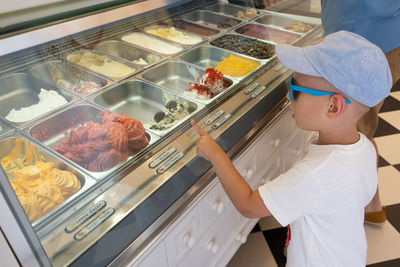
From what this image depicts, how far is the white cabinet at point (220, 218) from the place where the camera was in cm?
120

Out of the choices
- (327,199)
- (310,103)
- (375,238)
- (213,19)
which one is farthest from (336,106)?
(375,238)

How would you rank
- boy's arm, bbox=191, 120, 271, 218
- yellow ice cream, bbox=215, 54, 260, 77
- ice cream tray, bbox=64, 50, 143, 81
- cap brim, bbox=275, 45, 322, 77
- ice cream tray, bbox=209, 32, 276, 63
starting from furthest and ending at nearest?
1. ice cream tray, bbox=209, 32, 276, 63
2. yellow ice cream, bbox=215, 54, 260, 77
3. ice cream tray, bbox=64, 50, 143, 81
4. boy's arm, bbox=191, 120, 271, 218
5. cap brim, bbox=275, 45, 322, 77

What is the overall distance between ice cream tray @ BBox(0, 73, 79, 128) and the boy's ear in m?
0.96

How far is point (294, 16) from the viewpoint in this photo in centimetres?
229

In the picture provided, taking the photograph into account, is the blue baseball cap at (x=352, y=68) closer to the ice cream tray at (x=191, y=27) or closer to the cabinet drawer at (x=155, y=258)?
the cabinet drawer at (x=155, y=258)

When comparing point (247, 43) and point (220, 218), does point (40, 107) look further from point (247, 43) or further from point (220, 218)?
point (247, 43)

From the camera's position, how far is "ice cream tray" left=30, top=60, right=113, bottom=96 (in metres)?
1.29

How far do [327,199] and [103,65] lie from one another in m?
1.15

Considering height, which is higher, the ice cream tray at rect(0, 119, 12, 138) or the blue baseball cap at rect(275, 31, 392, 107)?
the blue baseball cap at rect(275, 31, 392, 107)

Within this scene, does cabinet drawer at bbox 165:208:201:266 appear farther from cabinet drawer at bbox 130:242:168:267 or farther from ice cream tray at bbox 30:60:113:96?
ice cream tray at bbox 30:60:113:96

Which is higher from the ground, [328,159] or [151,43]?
[151,43]

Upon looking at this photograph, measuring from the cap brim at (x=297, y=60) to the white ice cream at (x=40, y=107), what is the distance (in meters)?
0.86

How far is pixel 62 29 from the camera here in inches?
41.2

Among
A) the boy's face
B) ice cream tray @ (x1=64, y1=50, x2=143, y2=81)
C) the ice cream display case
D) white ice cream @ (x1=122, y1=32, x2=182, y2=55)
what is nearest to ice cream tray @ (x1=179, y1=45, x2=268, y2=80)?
the ice cream display case
